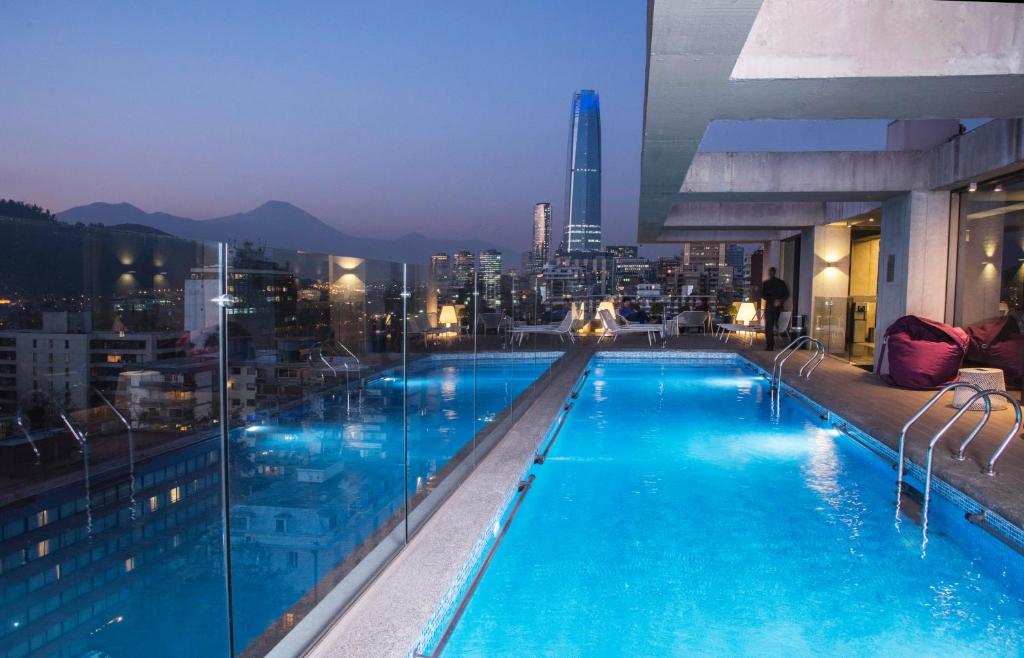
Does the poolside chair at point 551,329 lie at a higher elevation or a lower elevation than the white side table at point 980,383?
higher

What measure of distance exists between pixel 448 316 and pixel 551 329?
16.0 ft

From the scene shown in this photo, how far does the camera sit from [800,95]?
15.7 feet

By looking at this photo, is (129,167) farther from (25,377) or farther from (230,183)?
(25,377)

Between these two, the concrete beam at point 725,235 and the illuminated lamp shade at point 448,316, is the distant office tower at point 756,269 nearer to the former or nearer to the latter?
the concrete beam at point 725,235

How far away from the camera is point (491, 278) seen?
5953mm

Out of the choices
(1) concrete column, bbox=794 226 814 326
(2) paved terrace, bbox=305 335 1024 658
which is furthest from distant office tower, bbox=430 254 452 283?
(1) concrete column, bbox=794 226 814 326

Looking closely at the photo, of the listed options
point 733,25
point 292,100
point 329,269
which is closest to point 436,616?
point 329,269

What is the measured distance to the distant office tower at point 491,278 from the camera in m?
5.69

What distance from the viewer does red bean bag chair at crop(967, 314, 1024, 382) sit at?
7.26 m

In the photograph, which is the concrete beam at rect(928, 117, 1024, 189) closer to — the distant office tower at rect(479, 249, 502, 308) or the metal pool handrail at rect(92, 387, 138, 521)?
the distant office tower at rect(479, 249, 502, 308)

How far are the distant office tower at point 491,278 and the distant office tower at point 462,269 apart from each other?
0.36 m

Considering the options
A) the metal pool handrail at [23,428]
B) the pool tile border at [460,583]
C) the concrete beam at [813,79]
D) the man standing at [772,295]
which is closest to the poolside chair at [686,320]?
the man standing at [772,295]

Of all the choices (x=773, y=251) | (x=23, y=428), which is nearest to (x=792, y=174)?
(x=23, y=428)

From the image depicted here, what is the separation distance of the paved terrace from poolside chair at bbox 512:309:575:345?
5.9 inches
